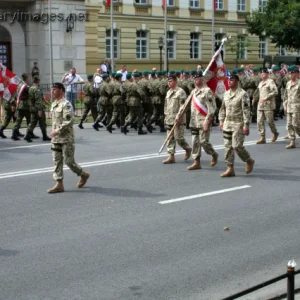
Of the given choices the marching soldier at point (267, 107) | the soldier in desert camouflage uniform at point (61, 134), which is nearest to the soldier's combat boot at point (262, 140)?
the marching soldier at point (267, 107)

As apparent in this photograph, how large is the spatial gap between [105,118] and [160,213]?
39.5 feet

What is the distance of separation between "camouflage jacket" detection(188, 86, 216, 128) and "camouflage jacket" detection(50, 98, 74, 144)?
2.82 metres

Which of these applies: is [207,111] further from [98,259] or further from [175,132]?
[98,259]

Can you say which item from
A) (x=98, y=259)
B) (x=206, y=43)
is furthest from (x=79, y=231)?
(x=206, y=43)

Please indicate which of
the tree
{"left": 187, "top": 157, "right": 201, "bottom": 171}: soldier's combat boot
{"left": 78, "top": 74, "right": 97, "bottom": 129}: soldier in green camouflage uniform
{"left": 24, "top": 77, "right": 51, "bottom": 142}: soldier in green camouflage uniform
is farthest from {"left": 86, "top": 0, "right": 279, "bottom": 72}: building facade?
{"left": 187, "top": 157, "right": 201, "bottom": 171}: soldier's combat boot

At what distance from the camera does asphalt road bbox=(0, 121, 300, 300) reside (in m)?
6.70

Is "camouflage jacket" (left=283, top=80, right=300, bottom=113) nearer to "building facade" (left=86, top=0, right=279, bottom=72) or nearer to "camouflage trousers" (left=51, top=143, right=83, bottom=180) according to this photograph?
"camouflage trousers" (left=51, top=143, right=83, bottom=180)

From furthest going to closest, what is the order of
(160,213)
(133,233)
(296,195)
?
(296,195) < (160,213) < (133,233)

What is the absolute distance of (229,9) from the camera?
48.2 metres

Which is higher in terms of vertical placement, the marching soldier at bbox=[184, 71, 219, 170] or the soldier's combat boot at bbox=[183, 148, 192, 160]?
the marching soldier at bbox=[184, 71, 219, 170]

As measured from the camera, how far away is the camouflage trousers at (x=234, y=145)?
11984 mm

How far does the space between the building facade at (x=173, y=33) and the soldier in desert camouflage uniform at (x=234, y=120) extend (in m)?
27.1

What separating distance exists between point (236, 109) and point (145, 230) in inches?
165

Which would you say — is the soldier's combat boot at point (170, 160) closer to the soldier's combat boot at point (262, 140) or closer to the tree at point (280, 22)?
the soldier's combat boot at point (262, 140)
